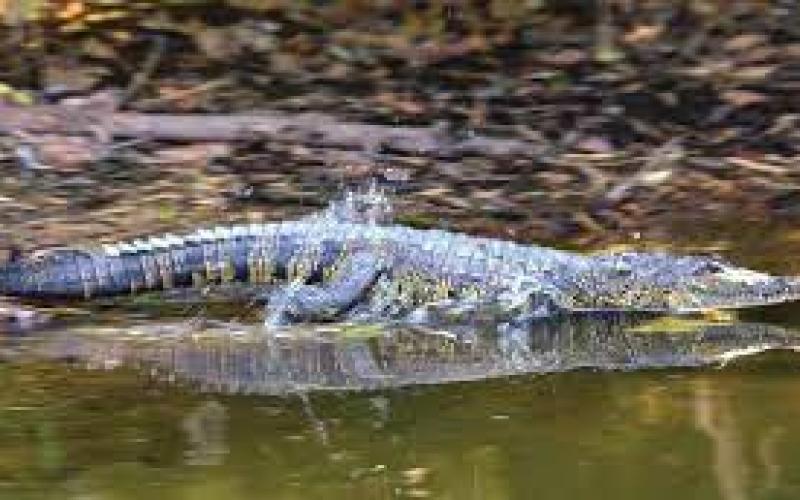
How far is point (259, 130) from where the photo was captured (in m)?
7.39

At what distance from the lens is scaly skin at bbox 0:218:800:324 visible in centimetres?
537

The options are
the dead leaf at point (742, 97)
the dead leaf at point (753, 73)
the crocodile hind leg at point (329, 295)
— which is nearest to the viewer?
the crocodile hind leg at point (329, 295)

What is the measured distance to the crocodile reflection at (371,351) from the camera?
15.0ft

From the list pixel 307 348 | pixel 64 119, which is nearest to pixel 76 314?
pixel 307 348

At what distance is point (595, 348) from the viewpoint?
16.1 ft

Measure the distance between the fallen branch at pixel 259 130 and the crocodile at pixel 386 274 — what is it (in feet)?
4.50

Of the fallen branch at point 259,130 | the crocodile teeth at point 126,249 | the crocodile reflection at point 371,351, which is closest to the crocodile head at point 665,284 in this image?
the crocodile reflection at point 371,351

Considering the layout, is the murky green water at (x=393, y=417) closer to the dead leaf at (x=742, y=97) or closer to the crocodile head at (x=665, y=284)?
the crocodile head at (x=665, y=284)

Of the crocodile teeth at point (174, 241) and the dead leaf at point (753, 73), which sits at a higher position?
the dead leaf at point (753, 73)

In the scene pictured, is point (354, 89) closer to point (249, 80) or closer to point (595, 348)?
point (249, 80)

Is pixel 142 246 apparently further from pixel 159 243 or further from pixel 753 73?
pixel 753 73

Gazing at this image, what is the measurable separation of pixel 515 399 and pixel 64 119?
374cm

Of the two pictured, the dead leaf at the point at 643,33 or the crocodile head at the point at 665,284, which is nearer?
the crocodile head at the point at 665,284

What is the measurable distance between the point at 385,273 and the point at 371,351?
0.82 m
